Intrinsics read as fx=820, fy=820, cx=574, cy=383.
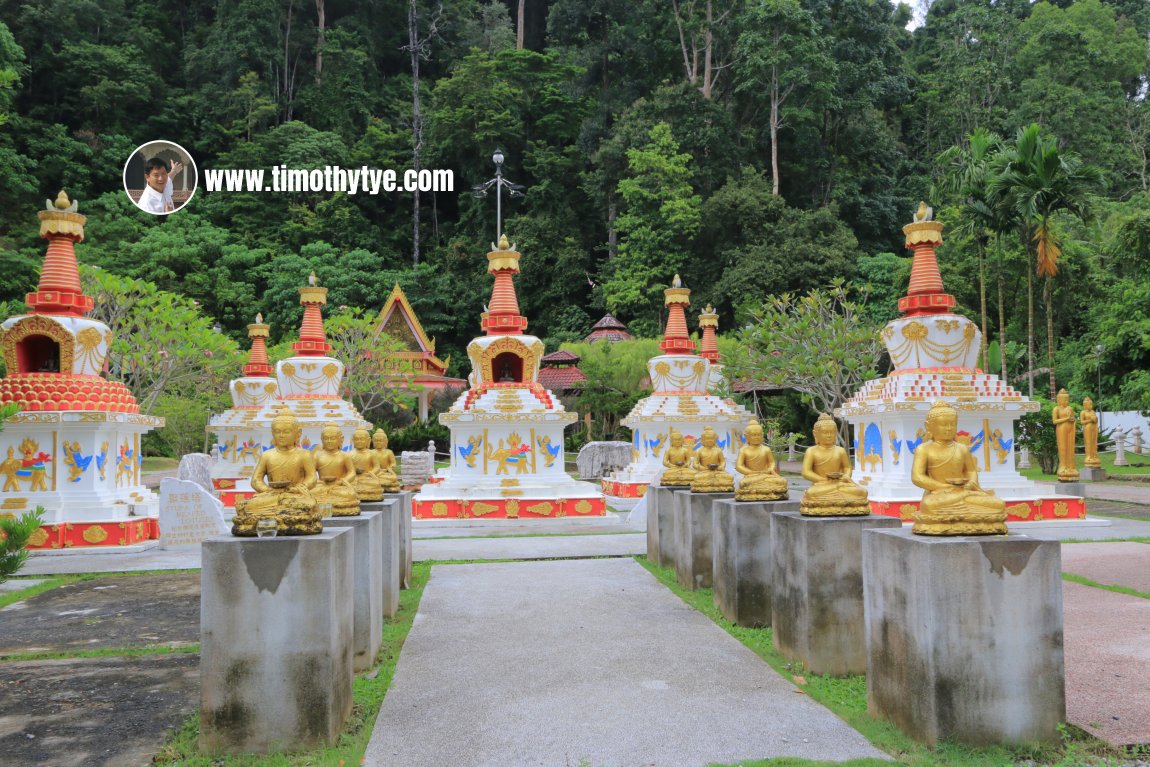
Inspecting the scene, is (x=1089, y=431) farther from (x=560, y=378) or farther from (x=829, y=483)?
(x=560, y=378)

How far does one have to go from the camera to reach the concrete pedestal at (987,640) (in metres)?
4.55

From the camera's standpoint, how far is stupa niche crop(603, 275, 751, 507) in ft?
76.6

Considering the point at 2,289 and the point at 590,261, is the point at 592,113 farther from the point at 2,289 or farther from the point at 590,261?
the point at 2,289

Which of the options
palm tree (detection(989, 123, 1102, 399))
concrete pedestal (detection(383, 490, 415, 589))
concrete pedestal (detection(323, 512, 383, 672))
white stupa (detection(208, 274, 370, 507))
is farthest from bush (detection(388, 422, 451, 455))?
concrete pedestal (detection(323, 512, 383, 672))

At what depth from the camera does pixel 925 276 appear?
16.7 meters

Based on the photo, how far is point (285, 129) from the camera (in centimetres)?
5200

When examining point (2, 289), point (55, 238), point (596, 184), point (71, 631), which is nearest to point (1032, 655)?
point (71, 631)

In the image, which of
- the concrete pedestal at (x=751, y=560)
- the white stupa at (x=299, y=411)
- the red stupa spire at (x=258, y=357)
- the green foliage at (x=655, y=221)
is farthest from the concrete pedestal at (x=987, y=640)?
the green foliage at (x=655, y=221)

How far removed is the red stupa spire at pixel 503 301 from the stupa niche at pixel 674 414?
4935 millimetres

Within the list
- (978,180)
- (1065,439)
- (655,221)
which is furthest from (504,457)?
(655,221)

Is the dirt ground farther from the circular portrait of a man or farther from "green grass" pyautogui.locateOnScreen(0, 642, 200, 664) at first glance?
the circular portrait of a man

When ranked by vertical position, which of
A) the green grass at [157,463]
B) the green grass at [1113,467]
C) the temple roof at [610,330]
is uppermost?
the temple roof at [610,330]

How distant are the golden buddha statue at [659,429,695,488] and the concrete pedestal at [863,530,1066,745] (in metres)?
6.50

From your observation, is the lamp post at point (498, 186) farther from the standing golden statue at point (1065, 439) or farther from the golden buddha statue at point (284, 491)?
the golden buddha statue at point (284, 491)
